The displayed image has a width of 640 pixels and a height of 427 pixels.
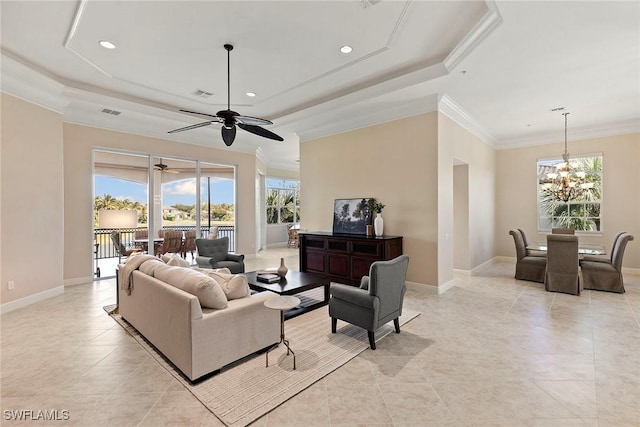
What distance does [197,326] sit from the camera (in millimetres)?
2389

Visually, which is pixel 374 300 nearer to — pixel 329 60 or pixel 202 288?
pixel 202 288

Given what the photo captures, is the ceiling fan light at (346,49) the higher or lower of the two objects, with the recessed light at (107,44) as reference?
A: lower

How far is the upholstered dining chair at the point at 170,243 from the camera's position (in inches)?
265

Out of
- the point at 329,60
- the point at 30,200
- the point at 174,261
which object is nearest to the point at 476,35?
the point at 329,60

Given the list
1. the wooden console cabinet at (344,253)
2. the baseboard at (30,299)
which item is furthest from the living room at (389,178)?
the wooden console cabinet at (344,253)

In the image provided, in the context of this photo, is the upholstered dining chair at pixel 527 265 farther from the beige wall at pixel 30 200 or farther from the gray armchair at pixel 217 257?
the beige wall at pixel 30 200

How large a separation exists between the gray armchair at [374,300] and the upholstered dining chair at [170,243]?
4981 millimetres

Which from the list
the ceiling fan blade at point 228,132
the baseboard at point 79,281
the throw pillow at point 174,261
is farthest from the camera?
the baseboard at point 79,281

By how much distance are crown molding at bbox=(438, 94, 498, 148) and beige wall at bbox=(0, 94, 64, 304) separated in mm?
6550

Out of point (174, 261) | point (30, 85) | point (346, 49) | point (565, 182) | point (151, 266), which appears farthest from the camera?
point (565, 182)

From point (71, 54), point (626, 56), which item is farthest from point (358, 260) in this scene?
point (71, 54)

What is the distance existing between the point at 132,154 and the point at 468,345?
23.7 feet

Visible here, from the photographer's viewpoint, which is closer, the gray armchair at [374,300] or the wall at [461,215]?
the gray armchair at [374,300]

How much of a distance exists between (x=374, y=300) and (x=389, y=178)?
3.13 metres
